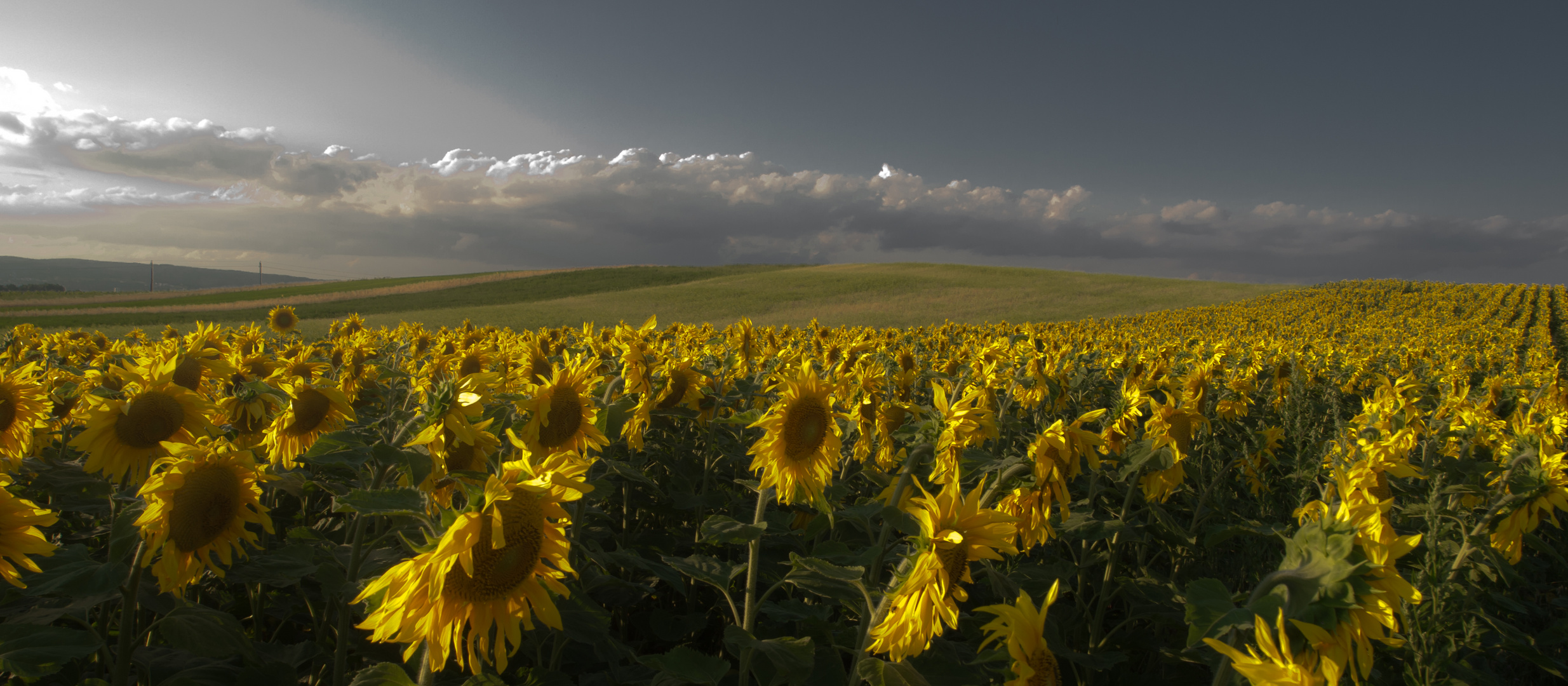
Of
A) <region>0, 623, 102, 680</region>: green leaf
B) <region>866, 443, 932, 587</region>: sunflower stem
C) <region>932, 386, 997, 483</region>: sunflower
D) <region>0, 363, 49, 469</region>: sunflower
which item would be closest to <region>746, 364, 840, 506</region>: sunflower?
<region>866, 443, 932, 587</region>: sunflower stem

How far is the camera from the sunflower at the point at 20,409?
295 cm

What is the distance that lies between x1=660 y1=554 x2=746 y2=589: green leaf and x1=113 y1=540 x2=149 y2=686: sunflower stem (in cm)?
174

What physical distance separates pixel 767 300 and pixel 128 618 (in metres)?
48.5

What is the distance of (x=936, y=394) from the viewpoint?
278 cm

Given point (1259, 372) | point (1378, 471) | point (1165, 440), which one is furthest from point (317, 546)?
point (1259, 372)

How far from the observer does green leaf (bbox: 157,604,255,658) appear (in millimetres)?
2018

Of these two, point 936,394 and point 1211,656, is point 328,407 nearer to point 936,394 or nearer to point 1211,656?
point 936,394

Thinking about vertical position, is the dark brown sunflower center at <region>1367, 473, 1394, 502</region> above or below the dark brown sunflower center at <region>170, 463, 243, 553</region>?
below

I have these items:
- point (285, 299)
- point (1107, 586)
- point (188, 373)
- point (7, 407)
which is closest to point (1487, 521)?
point (1107, 586)

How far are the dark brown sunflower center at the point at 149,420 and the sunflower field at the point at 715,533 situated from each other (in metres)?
0.01

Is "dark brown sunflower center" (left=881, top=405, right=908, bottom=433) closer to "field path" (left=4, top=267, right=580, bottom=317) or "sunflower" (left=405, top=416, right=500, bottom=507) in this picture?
"sunflower" (left=405, top=416, right=500, bottom=507)

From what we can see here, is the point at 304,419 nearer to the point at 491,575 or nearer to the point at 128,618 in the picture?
the point at 128,618

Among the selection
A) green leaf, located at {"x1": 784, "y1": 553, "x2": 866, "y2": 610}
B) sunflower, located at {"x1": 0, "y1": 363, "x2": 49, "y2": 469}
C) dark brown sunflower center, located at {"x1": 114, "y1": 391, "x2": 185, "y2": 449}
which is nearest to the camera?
green leaf, located at {"x1": 784, "y1": 553, "x2": 866, "y2": 610}

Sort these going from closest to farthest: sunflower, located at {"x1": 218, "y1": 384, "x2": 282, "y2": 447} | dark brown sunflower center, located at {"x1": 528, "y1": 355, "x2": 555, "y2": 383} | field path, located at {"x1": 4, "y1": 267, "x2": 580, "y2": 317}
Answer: sunflower, located at {"x1": 218, "y1": 384, "x2": 282, "y2": 447} → dark brown sunflower center, located at {"x1": 528, "y1": 355, "x2": 555, "y2": 383} → field path, located at {"x1": 4, "y1": 267, "x2": 580, "y2": 317}
